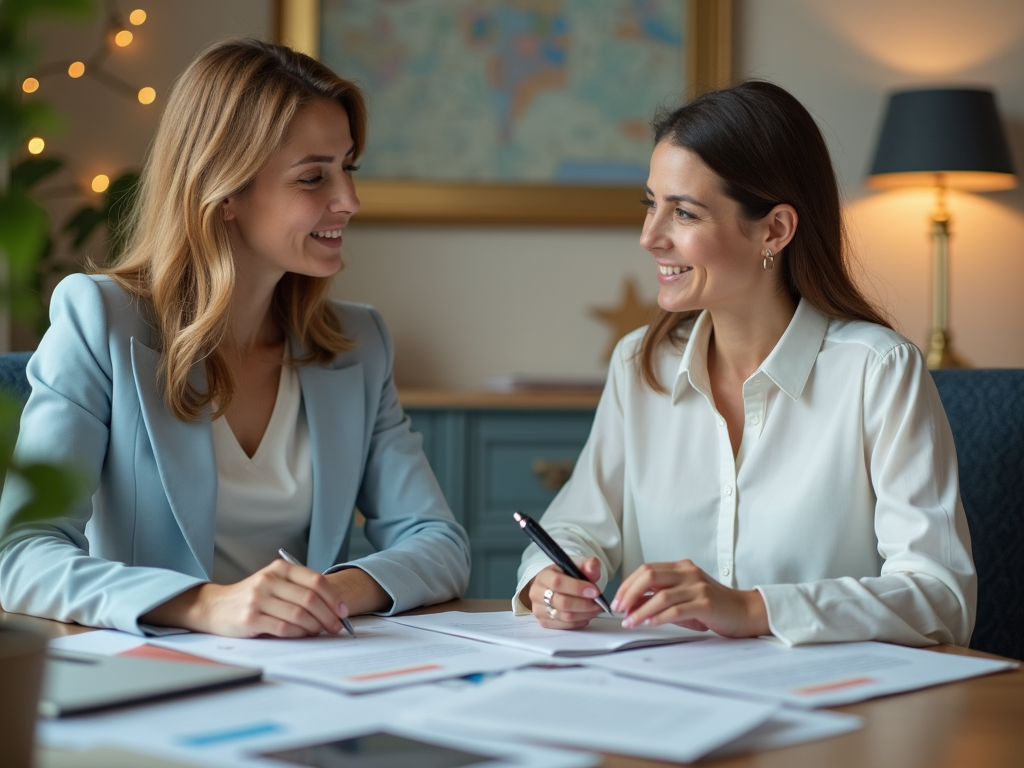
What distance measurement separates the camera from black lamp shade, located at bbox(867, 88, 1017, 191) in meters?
3.15

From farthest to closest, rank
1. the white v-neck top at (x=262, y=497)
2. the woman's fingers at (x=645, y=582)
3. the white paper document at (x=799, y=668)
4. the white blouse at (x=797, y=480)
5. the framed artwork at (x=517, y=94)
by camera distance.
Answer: the framed artwork at (x=517, y=94), the white v-neck top at (x=262, y=497), the white blouse at (x=797, y=480), the woman's fingers at (x=645, y=582), the white paper document at (x=799, y=668)

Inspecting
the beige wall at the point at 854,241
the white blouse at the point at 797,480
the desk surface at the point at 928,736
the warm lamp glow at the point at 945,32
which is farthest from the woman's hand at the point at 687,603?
the warm lamp glow at the point at 945,32

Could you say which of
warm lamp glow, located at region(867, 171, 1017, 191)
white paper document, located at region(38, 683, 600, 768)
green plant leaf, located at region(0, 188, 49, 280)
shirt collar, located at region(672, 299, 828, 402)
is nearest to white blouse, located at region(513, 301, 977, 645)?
shirt collar, located at region(672, 299, 828, 402)

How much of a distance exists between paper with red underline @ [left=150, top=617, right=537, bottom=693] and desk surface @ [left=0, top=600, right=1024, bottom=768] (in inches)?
9.0

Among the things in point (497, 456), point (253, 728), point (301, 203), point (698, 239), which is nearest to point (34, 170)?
point (497, 456)

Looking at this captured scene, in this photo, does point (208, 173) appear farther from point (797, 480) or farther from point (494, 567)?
point (494, 567)

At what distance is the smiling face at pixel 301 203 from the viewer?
1.66m

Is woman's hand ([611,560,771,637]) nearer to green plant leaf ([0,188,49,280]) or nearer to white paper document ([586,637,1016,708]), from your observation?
white paper document ([586,637,1016,708])

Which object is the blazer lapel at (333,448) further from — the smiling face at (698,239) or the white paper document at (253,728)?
the white paper document at (253,728)

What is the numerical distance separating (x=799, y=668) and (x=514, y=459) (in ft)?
6.22

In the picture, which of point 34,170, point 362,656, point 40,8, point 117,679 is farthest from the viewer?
point 34,170

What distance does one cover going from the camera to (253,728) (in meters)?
0.82

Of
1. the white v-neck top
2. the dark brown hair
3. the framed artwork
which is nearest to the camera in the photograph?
the white v-neck top

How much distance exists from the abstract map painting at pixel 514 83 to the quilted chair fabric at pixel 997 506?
190cm
